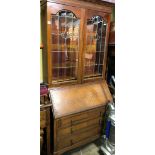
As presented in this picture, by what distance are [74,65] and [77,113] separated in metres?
0.60

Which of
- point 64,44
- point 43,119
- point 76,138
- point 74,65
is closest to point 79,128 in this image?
point 76,138

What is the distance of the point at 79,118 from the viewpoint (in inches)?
70.3

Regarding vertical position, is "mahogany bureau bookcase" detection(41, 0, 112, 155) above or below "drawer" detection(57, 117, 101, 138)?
above

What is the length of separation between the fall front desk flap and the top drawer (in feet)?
0.19

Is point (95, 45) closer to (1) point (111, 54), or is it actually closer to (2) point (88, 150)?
(1) point (111, 54)

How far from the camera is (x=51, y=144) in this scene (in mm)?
1781

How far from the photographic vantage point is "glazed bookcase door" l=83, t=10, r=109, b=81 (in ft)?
6.09

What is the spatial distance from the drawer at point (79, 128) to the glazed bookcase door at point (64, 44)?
55 cm

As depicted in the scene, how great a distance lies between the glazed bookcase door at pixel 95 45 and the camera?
6.09 feet

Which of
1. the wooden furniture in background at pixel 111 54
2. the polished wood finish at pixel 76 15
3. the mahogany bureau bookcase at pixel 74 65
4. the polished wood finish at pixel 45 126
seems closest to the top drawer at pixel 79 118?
the mahogany bureau bookcase at pixel 74 65

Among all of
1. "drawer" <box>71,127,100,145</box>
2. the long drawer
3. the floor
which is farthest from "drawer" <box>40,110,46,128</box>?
the floor

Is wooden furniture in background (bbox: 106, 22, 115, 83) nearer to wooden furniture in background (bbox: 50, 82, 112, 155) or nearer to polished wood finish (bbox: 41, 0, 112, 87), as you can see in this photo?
polished wood finish (bbox: 41, 0, 112, 87)
